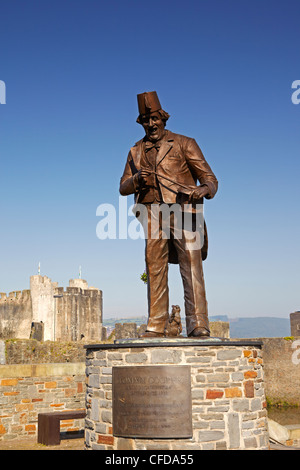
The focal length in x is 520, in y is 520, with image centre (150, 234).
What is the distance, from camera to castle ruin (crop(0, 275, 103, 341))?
Answer: 36.3 meters

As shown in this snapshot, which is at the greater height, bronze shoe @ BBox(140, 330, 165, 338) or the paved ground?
bronze shoe @ BBox(140, 330, 165, 338)

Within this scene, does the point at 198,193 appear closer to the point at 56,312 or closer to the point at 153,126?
the point at 153,126

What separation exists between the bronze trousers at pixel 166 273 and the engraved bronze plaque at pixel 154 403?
0.85 m

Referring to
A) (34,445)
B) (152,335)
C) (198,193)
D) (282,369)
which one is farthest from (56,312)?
(198,193)

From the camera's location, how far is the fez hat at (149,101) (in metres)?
6.84

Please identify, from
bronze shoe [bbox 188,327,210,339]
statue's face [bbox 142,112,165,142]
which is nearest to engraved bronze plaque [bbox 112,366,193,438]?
bronze shoe [bbox 188,327,210,339]

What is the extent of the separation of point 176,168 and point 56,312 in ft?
104

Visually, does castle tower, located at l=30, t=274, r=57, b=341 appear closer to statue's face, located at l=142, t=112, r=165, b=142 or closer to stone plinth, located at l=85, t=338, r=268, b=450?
statue's face, located at l=142, t=112, r=165, b=142

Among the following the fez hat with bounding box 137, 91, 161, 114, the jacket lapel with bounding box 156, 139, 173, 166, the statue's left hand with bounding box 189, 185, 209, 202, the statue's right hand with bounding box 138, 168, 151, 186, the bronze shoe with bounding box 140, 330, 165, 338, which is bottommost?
the bronze shoe with bounding box 140, 330, 165, 338

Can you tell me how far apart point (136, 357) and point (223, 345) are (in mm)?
999
